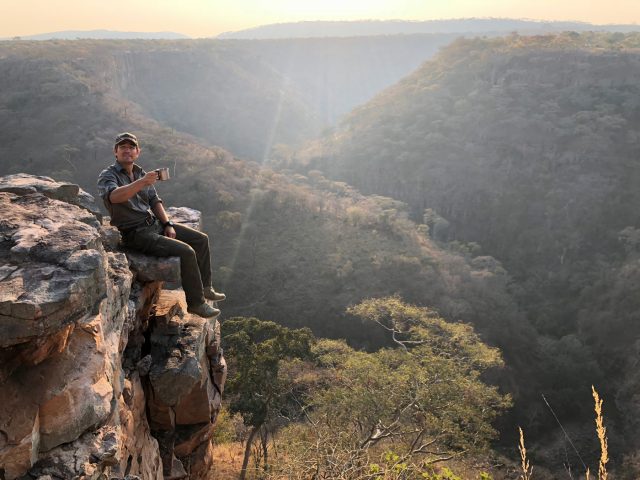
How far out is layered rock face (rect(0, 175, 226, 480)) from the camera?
3066 millimetres

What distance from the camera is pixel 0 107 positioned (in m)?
42.3

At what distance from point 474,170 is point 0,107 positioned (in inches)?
1669

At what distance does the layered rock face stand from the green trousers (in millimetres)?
123

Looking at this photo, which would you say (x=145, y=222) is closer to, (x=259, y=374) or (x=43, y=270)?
(x=43, y=270)

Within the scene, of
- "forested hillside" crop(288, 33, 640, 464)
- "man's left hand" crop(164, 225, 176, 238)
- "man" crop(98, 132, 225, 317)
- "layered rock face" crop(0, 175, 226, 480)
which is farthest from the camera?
"forested hillside" crop(288, 33, 640, 464)

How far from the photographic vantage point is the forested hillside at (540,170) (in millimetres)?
26953

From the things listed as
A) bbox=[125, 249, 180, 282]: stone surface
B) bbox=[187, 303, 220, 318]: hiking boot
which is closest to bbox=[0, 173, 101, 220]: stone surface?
bbox=[125, 249, 180, 282]: stone surface

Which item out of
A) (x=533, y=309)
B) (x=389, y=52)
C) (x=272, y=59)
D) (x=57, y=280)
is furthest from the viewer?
(x=389, y=52)

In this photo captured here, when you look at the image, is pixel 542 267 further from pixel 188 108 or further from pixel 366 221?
pixel 188 108

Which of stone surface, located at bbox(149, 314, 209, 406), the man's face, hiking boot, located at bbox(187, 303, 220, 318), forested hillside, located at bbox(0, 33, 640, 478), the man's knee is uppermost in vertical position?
the man's face

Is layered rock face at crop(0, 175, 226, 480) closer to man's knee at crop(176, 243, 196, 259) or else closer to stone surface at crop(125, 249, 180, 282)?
stone surface at crop(125, 249, 180, 282)

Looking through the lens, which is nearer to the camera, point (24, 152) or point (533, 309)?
point (533, 309)

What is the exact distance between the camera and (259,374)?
11.6m

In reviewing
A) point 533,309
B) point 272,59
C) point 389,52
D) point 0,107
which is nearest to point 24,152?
point 0,107
